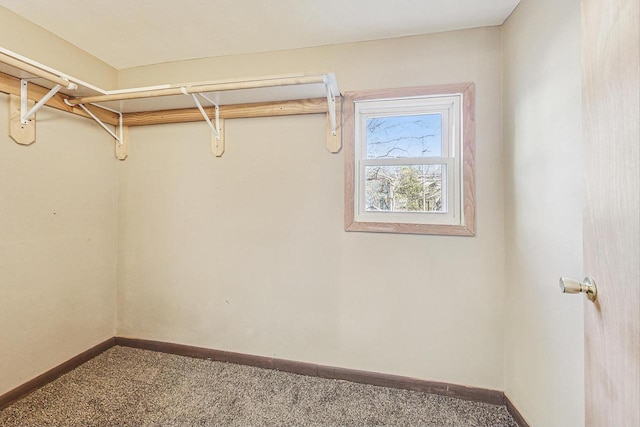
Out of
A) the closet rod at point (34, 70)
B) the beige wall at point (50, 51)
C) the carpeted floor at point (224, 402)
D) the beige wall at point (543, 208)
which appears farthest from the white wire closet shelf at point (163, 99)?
the carpeted floor at point (224, 402)

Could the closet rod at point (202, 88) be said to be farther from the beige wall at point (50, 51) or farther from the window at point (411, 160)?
the window at point (411, 160)

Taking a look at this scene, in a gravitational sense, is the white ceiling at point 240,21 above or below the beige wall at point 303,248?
above

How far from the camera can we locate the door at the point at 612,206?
0.60 m

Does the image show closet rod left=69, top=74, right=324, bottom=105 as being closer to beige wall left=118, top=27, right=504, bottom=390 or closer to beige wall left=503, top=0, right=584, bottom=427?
beige wall left=118, top=27, right=504, bottom=390

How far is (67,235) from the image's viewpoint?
1.72 metres

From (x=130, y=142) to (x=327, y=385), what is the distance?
7.09 feet

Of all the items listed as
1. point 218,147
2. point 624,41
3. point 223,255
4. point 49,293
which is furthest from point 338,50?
point 49,293

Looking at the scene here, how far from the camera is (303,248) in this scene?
174cm

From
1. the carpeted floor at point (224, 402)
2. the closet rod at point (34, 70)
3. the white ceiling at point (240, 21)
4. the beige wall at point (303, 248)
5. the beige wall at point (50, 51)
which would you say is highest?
the white ceiling at point (240, 21)

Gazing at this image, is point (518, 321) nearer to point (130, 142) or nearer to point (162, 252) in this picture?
point (162, 252)

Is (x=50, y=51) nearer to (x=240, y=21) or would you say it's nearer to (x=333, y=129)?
(x=240, y=21)

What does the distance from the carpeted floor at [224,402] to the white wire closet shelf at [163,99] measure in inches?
56.3

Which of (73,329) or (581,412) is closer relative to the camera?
(581,412)

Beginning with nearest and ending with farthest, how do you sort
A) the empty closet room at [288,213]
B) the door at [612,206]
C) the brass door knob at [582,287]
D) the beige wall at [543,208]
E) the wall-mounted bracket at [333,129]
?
the door at [612,206]
the brass door knob at [582,287]
the beige wall at [543,208]
the empty closet room at [288,213]
the wall-mounted bracket at [333,129]
